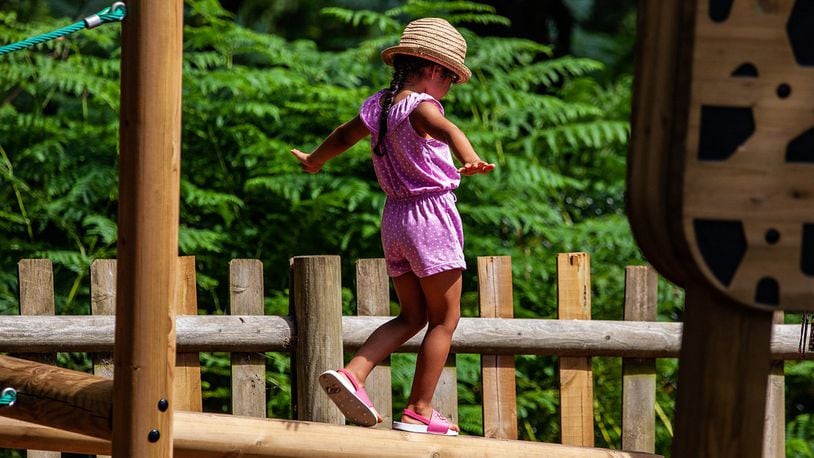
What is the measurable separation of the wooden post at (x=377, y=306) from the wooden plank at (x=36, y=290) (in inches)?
40.1

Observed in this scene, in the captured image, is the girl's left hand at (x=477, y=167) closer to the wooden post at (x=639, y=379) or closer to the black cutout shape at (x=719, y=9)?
the black cutout shape at (x=719, y=9)

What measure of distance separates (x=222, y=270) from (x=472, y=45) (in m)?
1.80

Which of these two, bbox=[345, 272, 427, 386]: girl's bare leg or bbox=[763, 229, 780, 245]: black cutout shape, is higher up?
bbox=[763, 229, 780, 245]: black cutout shape

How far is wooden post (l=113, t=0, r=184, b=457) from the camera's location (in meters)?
2.48

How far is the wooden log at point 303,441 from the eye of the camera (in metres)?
2.97

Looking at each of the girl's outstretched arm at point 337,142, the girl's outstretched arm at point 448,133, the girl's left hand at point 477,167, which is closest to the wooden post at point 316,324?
the girl's outstretched arm at point 337,142

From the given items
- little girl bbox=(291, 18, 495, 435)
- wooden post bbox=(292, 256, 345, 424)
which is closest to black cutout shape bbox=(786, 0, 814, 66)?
little girl bbox=(291, 18, 495, 435)

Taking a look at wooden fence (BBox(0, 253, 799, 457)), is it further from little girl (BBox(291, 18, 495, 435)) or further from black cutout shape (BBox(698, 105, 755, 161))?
black cutout shape (BBox(698, 105, 755, 161))

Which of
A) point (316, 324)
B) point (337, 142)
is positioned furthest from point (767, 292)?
point (316, 324)

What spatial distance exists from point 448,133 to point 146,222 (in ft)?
3.09

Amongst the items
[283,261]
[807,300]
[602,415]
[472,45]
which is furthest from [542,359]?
[807,300]

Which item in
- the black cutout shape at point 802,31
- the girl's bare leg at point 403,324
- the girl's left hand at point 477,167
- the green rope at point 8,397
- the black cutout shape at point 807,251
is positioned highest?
the black cutout shape at point 802,31

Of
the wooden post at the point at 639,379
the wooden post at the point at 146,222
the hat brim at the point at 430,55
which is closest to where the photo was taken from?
the wooden post at the point at 146,222

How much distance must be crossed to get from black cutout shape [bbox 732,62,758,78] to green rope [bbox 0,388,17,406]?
5.78 ft
